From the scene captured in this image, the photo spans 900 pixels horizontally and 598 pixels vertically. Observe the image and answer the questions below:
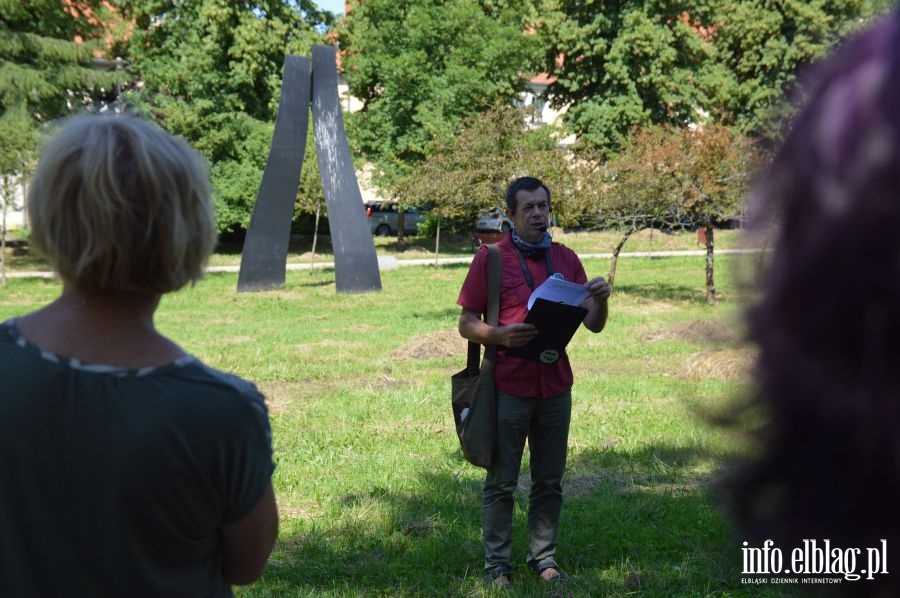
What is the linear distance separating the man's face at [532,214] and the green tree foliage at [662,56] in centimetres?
3184

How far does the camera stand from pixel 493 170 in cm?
2031

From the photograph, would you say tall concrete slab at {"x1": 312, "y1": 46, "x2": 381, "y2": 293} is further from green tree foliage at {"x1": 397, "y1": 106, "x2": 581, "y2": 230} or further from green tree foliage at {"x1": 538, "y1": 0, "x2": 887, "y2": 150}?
green tree foliage at {"x1": 538, "y1": 0, "x2": 887, "y2": 150}

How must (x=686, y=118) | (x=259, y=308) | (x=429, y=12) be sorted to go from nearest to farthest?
1. (x=259, y=308)
2. (x=429, y=12)
3. (x=686, y=118)

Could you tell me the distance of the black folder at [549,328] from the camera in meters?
4.46

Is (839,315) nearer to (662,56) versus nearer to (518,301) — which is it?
(518,301)

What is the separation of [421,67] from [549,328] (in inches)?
1203

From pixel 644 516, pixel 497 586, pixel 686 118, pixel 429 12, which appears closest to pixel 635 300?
pixel 644 516

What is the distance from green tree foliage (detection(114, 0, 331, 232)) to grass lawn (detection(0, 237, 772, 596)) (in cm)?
1813

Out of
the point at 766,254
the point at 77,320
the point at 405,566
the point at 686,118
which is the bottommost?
the point at 405,566

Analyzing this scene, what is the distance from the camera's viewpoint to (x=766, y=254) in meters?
0.99

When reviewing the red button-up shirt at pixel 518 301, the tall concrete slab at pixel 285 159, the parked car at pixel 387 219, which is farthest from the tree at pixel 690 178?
the parked car at pixel 387 219

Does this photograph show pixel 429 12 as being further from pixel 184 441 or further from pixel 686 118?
pixel 184 441

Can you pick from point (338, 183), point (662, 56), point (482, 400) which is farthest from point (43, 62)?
point (482, 400)

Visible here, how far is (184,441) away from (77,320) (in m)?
0.32
